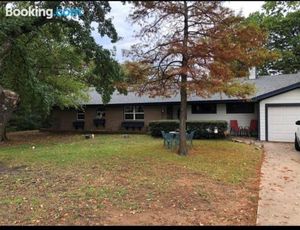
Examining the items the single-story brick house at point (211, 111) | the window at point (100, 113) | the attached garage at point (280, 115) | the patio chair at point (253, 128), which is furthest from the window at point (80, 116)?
the attached garage at point (280, 115)

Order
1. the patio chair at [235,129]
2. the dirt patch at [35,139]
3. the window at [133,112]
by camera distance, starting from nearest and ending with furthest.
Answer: the dirt patch at [35,139]
the patio chair at [235,129]
the window at [133,112]

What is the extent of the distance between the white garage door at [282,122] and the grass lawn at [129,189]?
7649 mm

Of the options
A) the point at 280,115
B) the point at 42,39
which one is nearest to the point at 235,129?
the point at 280,115

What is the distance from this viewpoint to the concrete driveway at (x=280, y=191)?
21.4 ft

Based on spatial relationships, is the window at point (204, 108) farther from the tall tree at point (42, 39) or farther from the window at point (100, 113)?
the tall tree at point (42, 39)

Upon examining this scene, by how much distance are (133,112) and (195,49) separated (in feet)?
48.4

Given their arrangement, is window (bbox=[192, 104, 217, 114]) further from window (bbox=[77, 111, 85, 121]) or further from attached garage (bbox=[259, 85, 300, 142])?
window (bbox=[77, 111, 85, 121])

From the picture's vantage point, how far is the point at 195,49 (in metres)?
12.6

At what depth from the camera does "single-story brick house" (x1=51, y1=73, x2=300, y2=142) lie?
65.9 feet

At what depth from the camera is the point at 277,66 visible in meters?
36.2

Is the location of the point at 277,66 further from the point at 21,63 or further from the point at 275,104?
the point at 21,63

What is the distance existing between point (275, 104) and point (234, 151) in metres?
6.77

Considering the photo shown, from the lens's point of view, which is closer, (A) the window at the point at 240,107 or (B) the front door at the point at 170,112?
(A) the window at the point at 240,107

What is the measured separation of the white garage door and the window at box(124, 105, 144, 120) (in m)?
9.48
